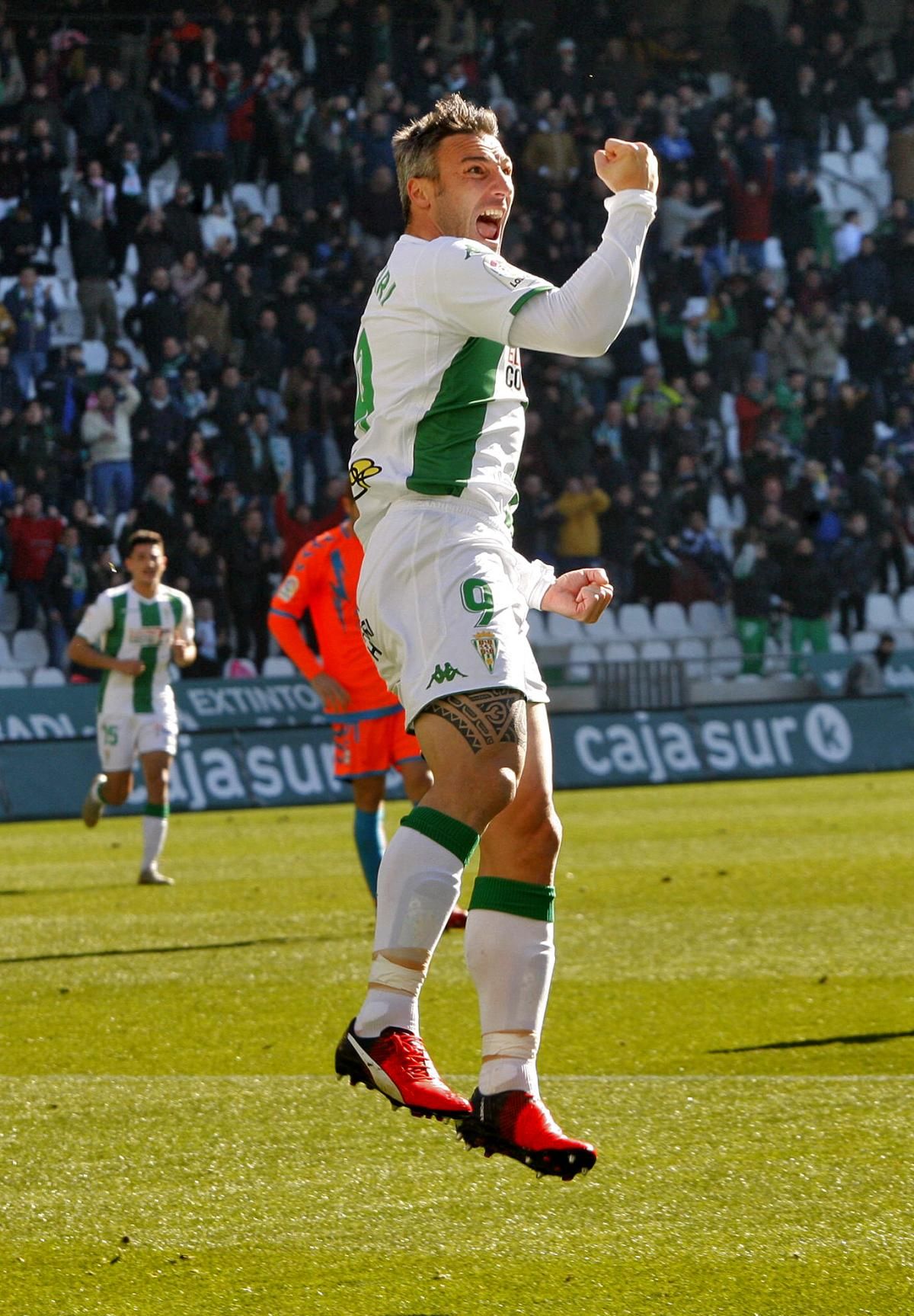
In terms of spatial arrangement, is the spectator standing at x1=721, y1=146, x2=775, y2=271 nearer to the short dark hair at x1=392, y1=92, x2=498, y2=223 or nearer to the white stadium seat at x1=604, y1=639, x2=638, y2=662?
the white stadium seat at x1=604, y1=639, x2=638, y2=662

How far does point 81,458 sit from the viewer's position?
21172 mm

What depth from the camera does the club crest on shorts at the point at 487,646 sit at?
3.74 meters

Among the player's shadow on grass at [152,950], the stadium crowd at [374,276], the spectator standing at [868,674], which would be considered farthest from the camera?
the stadium crowd at [374,276]

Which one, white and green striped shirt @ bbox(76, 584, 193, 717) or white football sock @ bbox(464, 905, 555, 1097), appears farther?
white and green striped shirt @ bbox(76, 584, 193, 717)

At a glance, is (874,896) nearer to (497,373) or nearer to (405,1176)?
(405,1176)

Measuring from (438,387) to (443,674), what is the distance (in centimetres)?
58

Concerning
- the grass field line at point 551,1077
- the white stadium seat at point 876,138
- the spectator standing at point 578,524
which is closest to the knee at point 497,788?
the grass field line at point 551,1077

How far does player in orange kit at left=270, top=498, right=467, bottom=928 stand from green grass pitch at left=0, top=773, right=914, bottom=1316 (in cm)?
67

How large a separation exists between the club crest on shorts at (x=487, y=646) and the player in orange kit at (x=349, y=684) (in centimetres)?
535

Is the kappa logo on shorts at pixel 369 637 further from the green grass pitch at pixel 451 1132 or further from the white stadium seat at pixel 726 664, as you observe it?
the white stadium seat at pixel 726 664

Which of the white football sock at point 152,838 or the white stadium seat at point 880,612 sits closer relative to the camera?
the white football sock at point 152,838

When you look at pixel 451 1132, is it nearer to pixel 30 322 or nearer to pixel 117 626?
pixel 117 626

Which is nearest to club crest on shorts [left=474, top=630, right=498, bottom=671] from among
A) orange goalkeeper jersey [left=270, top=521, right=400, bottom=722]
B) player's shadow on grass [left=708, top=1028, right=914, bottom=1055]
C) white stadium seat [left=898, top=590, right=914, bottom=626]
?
player's shadow on grass [left=708, top=1028, right=914, bottom=1055]

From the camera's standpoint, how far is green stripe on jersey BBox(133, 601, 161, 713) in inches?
501
